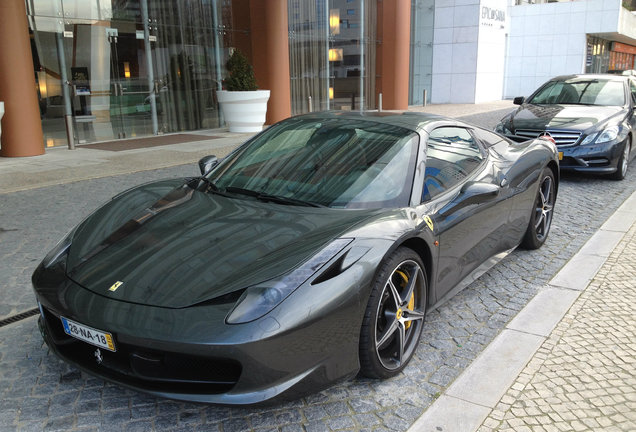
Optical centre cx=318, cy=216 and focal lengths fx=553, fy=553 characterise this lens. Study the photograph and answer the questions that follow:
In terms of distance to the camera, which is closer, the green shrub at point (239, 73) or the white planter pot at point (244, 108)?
the green shrub at point (239, 73)

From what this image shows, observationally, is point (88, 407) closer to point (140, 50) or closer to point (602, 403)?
point (602, 403)

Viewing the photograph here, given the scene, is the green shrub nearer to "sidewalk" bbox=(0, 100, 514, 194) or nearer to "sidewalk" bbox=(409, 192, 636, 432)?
"sidewalk" bbox=(0, 100, 514, 194)

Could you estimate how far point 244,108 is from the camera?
14406 millimetres

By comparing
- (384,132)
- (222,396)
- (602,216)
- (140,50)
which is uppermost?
(140,50)

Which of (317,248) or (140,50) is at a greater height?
(140,50)

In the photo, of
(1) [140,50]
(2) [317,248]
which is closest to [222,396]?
(2) [317,248]

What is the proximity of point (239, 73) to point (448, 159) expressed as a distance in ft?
36.5

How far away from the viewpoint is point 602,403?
110 inches

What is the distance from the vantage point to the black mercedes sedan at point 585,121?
7.90m

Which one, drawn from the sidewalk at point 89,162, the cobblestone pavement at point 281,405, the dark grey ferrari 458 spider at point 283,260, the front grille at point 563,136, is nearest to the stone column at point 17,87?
the sidewalk at point 89,162

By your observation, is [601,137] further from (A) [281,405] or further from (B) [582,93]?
(A) [281,405]

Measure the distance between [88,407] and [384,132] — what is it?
2323 mm

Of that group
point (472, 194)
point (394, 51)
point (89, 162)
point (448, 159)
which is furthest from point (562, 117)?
point (394, 51)

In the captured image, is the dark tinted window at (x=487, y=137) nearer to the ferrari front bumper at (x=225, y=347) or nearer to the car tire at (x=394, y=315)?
the car tire at (x=394, y=315)
